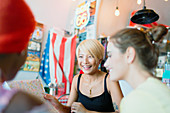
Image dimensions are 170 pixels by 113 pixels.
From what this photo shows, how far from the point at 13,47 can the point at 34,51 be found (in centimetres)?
239

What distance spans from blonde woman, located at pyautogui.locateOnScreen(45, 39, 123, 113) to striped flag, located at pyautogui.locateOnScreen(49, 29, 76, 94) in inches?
48.5

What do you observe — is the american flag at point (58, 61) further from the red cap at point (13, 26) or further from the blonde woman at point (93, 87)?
the red cap at point (13, 26)

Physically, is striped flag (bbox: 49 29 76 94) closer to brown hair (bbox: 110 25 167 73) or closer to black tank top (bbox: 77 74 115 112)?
black tank top (bbox: 77 74 115 112)

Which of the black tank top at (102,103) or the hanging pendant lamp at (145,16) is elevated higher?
the hanging pendant lamp at (145,16)

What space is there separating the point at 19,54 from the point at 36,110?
0.66ft

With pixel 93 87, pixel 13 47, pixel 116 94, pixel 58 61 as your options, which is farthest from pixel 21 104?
pixel 58 61

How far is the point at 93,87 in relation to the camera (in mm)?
1356

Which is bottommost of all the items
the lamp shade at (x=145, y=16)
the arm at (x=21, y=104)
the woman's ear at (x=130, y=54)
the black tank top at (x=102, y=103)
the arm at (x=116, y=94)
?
the black tank top at (x=102, y=103)

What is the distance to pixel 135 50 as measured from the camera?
0.82 m

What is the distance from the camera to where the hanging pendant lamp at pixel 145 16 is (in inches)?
95.3

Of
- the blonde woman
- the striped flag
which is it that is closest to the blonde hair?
the blonde woman

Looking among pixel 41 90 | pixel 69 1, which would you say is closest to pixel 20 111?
pixel 41 90

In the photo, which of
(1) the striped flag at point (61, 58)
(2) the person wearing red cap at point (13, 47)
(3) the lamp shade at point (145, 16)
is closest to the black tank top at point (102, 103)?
(2) the person wearing red cap at point (13, 47)

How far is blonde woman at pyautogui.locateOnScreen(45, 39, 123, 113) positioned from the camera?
4.02 feet
